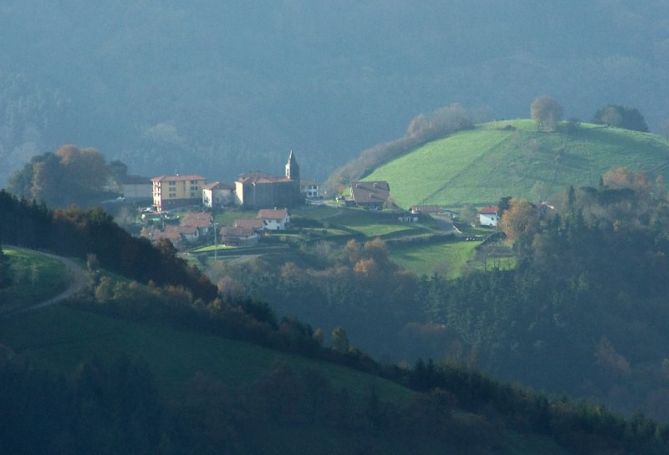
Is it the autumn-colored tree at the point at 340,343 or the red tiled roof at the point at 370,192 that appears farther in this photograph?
the red tiled roof at the point at 370,192

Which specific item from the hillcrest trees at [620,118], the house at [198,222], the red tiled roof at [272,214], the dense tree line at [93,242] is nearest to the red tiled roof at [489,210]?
the red tiled roof at [272,214]

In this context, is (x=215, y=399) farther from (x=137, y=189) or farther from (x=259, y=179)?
(x=137, y=189)

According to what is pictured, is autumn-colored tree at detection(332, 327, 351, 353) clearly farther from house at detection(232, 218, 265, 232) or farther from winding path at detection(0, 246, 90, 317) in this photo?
house at detection(232, 218, 265, 232)

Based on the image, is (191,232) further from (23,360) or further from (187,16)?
(187,16)

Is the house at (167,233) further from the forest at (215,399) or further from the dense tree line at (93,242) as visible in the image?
the dense tree line at (93,242)

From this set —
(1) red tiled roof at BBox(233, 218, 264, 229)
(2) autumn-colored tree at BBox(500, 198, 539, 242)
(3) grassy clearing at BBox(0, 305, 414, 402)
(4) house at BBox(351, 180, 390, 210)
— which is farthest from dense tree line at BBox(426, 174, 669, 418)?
(3) grassy clearing at BBox(0, 305, 414, 402)

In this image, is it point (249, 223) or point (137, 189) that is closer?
point (249, 223)

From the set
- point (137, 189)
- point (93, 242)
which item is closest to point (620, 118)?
point (137, 189)
